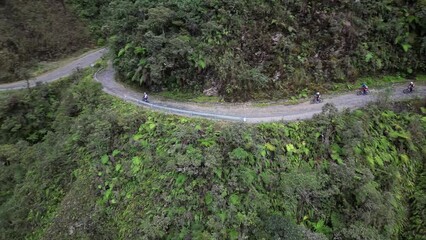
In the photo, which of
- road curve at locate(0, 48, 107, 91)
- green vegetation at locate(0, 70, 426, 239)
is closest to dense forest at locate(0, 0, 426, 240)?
green vegetation at locate(0, 70, 426, 239)

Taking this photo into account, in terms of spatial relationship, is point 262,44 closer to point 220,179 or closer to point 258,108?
point 258,108

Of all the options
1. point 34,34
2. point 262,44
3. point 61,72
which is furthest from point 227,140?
point 34,34

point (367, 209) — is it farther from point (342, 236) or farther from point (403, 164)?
point (403, 164)

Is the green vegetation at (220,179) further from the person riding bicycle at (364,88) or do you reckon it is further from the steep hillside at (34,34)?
the steep hillside at (34,34)

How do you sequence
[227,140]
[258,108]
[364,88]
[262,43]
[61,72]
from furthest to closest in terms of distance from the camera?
[61,72] → [364,88] → [262,43] → [258,108] → [227,140]

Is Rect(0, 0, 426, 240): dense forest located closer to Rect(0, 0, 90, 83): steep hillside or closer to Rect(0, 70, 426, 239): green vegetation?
Rect(0, 70, 426, 239): green vegetation

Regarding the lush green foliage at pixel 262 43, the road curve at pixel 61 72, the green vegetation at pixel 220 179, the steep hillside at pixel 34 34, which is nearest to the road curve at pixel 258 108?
the green vegetation at pixel 220 179
